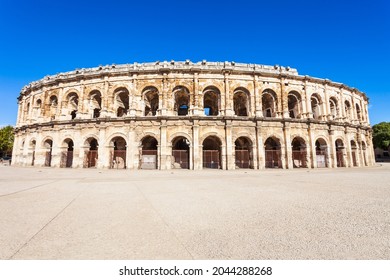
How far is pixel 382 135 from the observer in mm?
35750

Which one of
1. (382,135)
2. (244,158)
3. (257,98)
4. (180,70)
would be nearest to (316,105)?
(257,98)

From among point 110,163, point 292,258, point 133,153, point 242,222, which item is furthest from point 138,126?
point 292,258

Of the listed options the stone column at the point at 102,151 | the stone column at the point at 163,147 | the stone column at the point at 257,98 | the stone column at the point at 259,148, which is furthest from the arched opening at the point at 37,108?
the stone column at the point at 259,148

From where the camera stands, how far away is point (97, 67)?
757 inches

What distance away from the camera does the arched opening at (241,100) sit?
18312 millimetres

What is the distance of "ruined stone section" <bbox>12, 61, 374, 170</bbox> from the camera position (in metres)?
16.7

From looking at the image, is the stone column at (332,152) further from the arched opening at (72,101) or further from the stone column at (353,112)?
the arched opening at (72,101)

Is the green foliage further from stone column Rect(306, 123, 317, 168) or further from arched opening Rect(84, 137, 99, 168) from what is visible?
arched opening Rect(84, 137, 99, 168)

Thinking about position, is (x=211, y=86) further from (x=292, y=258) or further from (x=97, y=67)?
(x=292, y=258)

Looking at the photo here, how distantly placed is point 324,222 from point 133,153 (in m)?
15.6

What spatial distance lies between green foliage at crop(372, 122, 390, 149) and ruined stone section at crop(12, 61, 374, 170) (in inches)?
901

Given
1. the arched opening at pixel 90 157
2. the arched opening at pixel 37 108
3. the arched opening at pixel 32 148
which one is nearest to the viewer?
the arched opening at pixel 90 157

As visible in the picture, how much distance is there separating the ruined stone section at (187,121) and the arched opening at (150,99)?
112 millimetres

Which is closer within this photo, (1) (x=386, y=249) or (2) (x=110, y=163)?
(1) (x=386, y=249)
